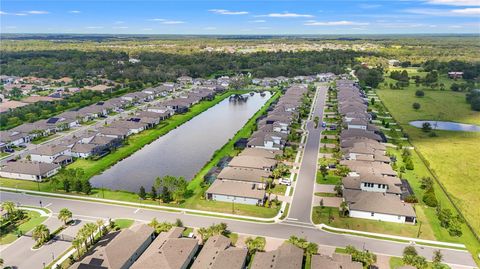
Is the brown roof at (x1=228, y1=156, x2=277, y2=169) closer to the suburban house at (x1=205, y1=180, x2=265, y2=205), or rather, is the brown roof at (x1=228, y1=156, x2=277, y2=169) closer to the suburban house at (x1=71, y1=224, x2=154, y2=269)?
the suburban house at (x1=205, y1=180, x2=265, y2=205)

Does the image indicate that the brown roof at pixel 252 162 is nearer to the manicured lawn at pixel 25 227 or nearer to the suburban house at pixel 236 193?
the suburban house at pixel 236 193

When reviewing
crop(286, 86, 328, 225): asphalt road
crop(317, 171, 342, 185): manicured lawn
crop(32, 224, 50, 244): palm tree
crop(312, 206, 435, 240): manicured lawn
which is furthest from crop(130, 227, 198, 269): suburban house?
crop(317, 171, 342, 185): manicured lawn

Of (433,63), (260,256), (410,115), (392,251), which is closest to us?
(260,256)

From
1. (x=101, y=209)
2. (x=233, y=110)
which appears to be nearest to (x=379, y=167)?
(x=101, y=209)

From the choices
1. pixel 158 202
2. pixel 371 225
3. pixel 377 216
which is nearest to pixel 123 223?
pixel 158 202

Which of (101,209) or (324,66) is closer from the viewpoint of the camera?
(101,209)

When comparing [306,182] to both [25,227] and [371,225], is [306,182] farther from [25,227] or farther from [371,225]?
[25,227]

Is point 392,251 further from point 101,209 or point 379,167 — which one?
point 101,209
